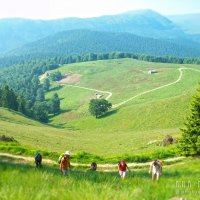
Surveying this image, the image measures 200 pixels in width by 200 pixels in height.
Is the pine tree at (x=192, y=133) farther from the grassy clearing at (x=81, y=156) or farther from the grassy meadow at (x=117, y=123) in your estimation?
the grassy meadow at (x=117, y=123)

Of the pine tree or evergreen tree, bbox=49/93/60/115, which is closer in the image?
the pine tree

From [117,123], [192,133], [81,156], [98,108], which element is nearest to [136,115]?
[117,123]

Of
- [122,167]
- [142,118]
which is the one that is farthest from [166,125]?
[122,167]

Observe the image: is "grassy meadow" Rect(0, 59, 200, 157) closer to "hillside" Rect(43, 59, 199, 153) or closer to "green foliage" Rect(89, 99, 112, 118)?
"hillside" Rect(43, 59, 199, 153)

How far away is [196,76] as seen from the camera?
182m

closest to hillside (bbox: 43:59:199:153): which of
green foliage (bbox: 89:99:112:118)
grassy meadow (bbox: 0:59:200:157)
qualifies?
grassy meadow (bbox: 0:59:200:157)

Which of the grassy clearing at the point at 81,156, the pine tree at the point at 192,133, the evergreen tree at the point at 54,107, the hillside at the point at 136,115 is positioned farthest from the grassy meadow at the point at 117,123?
the pine tree at the point at 192,133

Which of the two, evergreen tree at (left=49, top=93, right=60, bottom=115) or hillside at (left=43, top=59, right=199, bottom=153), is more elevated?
hillside at (left=43, top=59, right=199, bottom=153)

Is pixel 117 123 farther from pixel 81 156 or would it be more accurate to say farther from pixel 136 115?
pixel 81 156

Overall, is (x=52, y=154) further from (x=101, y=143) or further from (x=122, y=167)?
(x=101, y=143)

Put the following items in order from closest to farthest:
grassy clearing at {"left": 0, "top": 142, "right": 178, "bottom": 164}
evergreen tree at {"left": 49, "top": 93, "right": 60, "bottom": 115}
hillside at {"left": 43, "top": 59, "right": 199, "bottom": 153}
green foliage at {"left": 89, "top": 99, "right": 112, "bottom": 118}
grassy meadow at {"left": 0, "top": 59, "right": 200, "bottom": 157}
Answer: grassy clearing at {"left": 0, "top": 142, "right": 178, "bottom": 164}
grassy meadow at {"left": 0, "top": 59, "right": 200, "bottom": 157}
hillside at {"left": 43, "top": 59, "right": 199, "bottom": 153}
green foliage at {"left": 89, "top": 99, "right": 112, "bottom": 118}
evergreen tree at {"left": 49, "top": 93, "right": 60, "bottom": 115}

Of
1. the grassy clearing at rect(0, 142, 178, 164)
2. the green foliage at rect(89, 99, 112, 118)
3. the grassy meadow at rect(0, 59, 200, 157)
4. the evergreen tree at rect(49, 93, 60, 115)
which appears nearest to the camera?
the grassy clearing at rect(0, 142, 178, 164)

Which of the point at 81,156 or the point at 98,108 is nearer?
the point at 81,156

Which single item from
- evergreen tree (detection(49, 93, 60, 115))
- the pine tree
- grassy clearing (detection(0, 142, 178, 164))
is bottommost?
evergreen tree (detection(49, 93, 60, 115))
